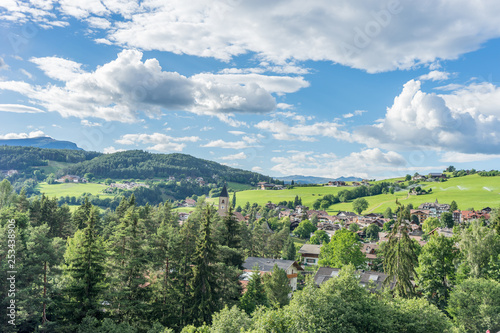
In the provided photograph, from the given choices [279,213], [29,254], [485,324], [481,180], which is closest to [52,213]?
[29,254]

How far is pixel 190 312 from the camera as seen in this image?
3341 cm

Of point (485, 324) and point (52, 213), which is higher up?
point (52, 213)

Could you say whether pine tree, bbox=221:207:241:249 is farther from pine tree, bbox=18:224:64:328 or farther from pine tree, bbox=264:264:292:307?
pine tree, bbox=18:224:64:328

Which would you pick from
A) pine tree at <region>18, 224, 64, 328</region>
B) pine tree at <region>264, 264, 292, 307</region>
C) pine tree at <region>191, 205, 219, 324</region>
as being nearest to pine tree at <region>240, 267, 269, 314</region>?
pine tree at <region>264, 264, 292, 307</region>

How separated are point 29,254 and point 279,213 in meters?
157

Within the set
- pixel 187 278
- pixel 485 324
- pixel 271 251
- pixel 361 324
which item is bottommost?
pixel 271 251

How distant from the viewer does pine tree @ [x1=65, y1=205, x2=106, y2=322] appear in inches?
1085

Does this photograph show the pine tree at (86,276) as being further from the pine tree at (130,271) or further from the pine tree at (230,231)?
the pine tree at (230,231)

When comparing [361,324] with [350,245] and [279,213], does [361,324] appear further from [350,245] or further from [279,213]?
[279,213]

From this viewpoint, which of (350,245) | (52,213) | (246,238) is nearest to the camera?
(52,213)

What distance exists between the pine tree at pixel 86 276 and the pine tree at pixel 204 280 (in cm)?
926

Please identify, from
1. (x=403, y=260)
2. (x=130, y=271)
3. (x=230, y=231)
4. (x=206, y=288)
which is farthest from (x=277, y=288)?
(x=130, y=271)

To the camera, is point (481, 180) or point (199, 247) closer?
point (199, 247)

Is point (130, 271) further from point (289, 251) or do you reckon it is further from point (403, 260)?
point (289, 251)
